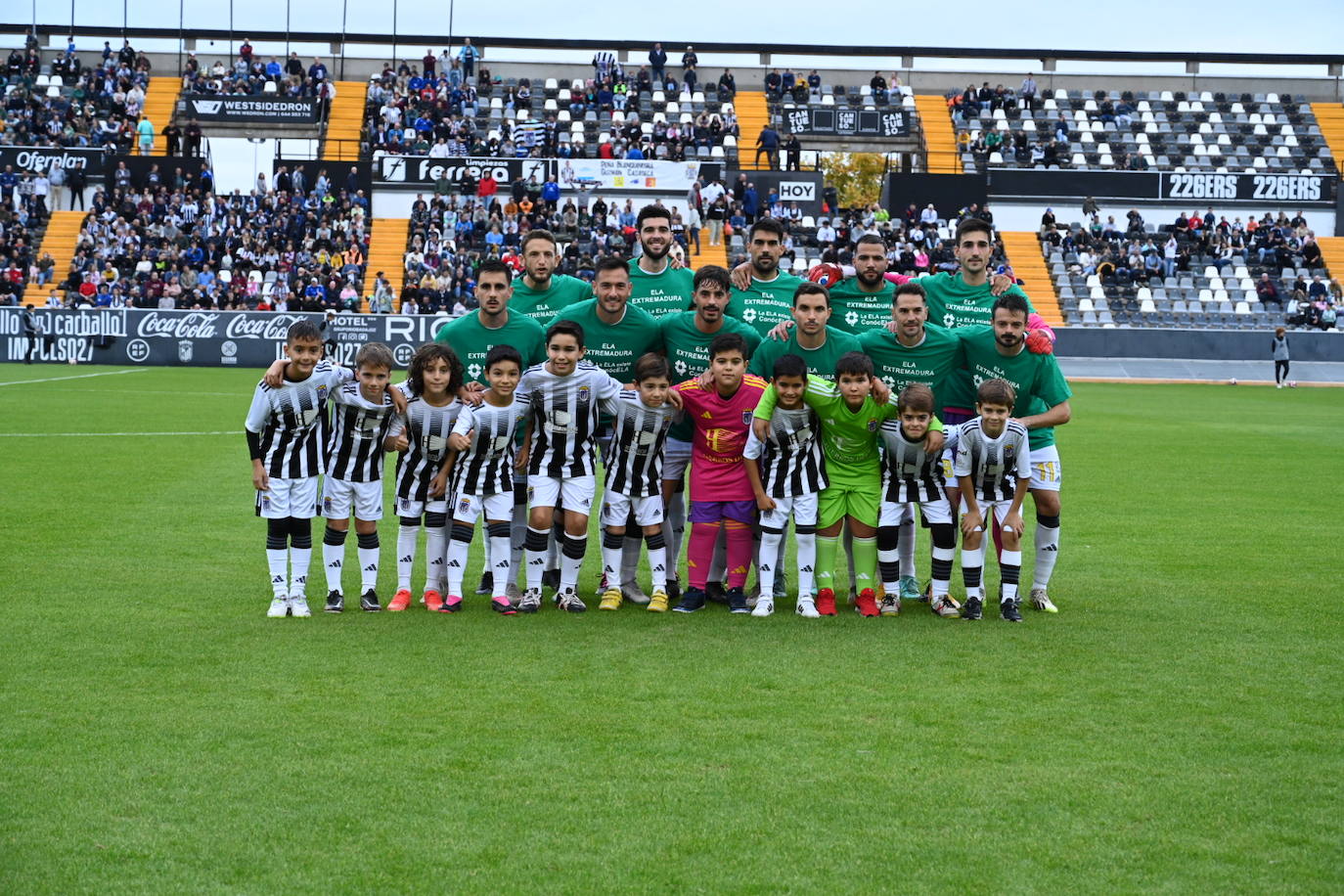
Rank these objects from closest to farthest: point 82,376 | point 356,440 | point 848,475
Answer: point 356,440 → point 848,475 → point 82,376

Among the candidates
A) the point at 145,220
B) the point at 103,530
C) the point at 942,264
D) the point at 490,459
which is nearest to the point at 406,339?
the point at 145,220

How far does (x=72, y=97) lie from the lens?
48906mm

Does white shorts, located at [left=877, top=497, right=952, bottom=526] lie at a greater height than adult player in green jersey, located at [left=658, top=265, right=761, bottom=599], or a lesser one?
lesser

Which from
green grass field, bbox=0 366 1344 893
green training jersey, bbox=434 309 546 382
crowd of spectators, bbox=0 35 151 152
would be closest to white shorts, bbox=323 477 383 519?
green grass field, bbox=0 366 1344 893

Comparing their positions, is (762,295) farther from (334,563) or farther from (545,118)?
(545,118)

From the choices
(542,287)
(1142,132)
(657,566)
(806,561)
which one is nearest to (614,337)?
(542,287)

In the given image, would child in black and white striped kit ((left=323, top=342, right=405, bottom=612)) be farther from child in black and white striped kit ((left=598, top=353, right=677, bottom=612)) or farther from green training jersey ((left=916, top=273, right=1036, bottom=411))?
green training jersey ((left=916, top=273, right=1036, bottom=411))

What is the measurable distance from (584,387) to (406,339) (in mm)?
28119

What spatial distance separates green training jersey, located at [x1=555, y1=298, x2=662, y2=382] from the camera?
338 inches

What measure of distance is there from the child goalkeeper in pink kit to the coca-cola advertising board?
28.2m

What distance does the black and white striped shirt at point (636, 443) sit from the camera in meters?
8.27

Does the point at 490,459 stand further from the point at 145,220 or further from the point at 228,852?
the point at 145,220

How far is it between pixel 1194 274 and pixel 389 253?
24.4 meters

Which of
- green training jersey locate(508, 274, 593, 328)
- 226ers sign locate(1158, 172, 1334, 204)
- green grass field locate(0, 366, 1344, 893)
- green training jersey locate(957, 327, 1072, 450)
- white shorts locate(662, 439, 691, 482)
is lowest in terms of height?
green grass field locate(0, 366, 1344, 893)
